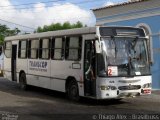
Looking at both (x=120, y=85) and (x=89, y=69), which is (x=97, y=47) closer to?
(x=89, y=69)

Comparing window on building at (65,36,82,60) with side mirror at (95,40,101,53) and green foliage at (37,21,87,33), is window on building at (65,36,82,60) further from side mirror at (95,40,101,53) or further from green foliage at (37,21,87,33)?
green foliage at (37,21,87,33)

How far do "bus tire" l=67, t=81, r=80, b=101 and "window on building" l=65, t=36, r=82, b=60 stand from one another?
1034 millimetres

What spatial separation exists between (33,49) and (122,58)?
246 inches

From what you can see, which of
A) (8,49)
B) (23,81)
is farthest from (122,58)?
(8,49)

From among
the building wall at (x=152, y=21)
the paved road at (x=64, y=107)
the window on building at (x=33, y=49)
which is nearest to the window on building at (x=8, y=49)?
the window on building at (x=33, y=49)

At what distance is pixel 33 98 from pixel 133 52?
190 inches

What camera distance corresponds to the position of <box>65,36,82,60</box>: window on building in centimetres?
1539

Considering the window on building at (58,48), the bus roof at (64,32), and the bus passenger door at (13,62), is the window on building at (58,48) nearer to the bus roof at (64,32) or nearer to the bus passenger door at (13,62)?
the bus roof at (64,32)

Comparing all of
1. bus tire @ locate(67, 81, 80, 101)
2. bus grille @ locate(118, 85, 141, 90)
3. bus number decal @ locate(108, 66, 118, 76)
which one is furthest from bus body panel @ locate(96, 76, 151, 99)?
bus tire @ locate(67, 81, 80, 101)

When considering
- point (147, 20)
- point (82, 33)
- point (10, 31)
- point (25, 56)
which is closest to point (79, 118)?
point (82, 33)

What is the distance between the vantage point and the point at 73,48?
1580 centimetres

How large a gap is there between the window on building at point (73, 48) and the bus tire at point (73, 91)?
1034 millimetres

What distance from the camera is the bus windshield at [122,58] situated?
14.0 m

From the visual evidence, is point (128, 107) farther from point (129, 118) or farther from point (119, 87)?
point (129, 118)
